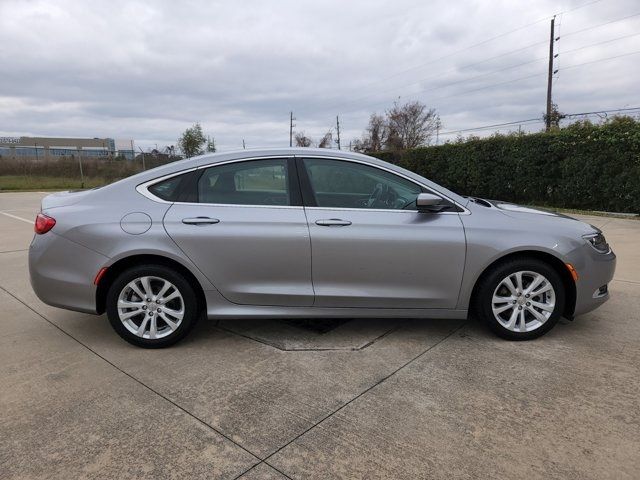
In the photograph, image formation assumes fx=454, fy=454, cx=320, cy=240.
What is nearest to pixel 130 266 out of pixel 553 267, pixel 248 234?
pixel 248 234

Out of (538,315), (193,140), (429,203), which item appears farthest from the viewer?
(193,140)

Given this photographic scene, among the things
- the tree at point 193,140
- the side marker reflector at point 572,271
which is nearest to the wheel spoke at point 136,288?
the side marker reflector at point 572,271

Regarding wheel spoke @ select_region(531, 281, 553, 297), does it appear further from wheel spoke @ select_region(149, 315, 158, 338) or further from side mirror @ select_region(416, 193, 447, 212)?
wheel spoke @ select_region(149, 315, 158, 338)

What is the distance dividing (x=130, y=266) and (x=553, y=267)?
3345 mm

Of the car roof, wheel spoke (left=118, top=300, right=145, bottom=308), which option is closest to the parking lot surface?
wheel spoke (left=118, top=300, right=145, bottom=308)

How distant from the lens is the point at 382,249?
3451mm

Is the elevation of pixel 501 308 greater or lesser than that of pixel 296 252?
lesser

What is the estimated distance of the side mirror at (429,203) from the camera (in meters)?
3.40

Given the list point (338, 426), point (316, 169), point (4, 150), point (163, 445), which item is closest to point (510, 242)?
point (316, 169)

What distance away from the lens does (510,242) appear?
349 cm

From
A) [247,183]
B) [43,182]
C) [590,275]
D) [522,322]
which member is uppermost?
[43,182]

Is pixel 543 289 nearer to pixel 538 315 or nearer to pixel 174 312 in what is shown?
pixel 538 315

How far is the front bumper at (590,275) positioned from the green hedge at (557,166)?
9.45m

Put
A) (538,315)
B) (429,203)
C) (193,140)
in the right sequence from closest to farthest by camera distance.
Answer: (429,203), (538,315), (193,140)
